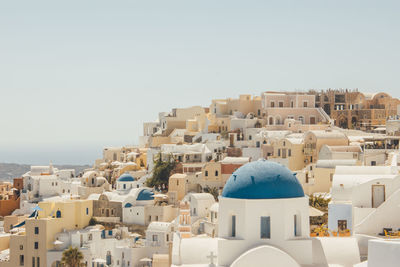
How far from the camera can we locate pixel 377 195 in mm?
25312

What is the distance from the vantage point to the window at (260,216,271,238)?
65.8 feet

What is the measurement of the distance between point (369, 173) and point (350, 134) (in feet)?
89.0

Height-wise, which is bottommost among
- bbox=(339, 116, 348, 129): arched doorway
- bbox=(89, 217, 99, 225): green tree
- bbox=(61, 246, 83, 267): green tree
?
bbox=(61, 246, 83, 267): green tree

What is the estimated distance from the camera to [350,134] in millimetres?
55344

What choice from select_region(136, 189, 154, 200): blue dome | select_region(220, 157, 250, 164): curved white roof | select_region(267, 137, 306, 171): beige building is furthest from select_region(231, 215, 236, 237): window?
select_region(220, 157, 250, 164): curved white roof

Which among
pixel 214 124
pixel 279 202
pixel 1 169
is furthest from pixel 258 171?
pixel 1 169

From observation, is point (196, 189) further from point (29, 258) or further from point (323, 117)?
point (323, 117)

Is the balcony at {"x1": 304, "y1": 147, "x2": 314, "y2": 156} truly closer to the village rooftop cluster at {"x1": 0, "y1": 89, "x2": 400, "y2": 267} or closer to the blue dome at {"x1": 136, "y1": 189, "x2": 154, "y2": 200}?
the village rooftop cluster at {"x1": 0, "y1": 89, "x2": 400, "y2": 267}

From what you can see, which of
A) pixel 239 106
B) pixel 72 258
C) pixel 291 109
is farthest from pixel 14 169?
pixel 72 258

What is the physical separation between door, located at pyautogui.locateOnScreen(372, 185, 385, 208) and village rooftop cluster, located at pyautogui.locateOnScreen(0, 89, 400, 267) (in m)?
0.04

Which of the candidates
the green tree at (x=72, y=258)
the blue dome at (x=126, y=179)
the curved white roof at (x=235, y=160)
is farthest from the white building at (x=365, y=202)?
the blue dome at (x=126, y=179)

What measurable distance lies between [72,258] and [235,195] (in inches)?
947

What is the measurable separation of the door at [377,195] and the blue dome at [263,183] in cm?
614

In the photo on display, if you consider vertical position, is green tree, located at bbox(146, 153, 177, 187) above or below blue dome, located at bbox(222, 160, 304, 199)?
below
